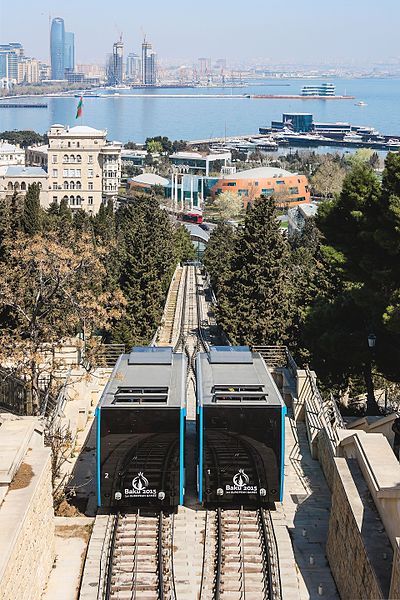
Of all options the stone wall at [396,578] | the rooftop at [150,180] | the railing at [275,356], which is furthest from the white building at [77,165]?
the stone wall at [396,578]

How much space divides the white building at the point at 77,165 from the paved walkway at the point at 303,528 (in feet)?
210

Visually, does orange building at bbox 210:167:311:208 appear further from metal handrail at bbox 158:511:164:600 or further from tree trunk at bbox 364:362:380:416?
metal handrail at bbox 158:511:164:600

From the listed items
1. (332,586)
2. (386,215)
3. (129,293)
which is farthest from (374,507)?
(129,293)

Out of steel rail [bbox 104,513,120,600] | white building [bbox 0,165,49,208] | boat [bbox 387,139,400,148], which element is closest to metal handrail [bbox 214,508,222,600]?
steel rail [bbox 104,513,120,600]

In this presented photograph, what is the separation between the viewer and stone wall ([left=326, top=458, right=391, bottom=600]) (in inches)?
258

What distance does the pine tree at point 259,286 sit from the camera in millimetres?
18203

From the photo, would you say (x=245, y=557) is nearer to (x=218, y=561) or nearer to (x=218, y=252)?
(x=218, y=561)

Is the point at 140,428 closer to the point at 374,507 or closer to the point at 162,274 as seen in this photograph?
the point at 374,507

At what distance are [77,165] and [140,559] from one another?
68.7m

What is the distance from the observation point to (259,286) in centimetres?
1855

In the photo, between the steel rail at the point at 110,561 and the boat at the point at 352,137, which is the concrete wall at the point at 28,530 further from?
the boat at the point at 352,137

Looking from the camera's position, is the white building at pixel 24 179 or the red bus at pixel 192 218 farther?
the red bus at pixel 192 218

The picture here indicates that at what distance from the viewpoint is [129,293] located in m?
22.4

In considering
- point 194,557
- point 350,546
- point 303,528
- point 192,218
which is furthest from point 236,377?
point 192,218
